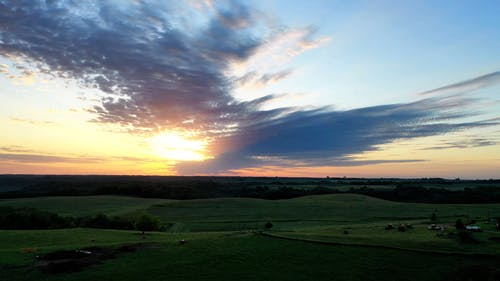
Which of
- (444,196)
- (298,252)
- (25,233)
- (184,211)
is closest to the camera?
(298,252)

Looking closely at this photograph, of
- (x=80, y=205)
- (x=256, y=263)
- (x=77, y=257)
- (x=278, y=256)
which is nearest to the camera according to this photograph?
(x=77, y=257)

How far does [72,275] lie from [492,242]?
40.9m

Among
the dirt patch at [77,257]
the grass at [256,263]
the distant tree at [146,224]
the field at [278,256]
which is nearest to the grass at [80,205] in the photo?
the distant tree at [146,224]

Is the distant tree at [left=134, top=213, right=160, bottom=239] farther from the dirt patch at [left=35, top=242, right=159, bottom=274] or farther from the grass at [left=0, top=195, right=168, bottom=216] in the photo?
the grass at [left=0, top=195, right=168, bottom=216]

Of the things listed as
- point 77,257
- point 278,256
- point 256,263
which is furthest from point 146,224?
point 256,263

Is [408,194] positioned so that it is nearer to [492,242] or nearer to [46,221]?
[492,242]

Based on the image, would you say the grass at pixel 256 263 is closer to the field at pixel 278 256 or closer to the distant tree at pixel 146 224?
the field at pixel 278 256

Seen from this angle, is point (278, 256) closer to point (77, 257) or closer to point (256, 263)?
point (256, 263)

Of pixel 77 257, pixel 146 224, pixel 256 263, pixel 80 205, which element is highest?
pixel 77 257

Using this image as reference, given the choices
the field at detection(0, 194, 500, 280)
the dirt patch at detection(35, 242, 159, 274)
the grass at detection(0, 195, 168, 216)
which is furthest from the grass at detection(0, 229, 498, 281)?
the grass at detection(0, 195, 168, 216)

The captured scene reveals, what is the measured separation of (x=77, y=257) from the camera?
31.3 meters

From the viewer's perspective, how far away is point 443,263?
31.9m

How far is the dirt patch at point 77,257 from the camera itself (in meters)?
28.6

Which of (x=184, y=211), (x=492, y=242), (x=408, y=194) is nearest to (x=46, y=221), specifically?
(x=184, y=211)
